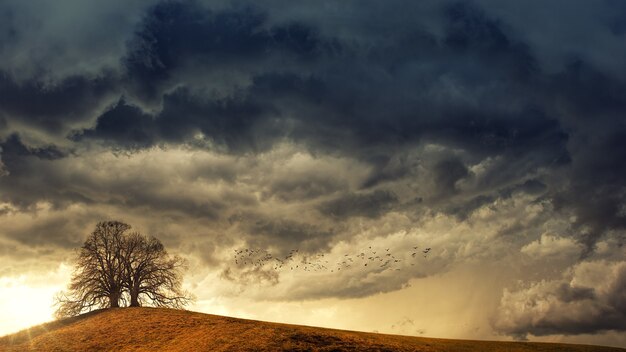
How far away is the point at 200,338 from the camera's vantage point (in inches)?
1642

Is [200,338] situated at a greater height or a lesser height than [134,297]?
lesser

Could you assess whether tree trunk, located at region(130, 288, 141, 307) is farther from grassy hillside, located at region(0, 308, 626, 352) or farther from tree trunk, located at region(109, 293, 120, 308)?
grassy hillside, located at region(0, 308, 626, 352)

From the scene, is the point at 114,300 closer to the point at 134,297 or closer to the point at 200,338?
the point at 134,297

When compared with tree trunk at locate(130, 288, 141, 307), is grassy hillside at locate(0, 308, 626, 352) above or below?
below

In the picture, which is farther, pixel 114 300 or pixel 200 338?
pixel 114 300

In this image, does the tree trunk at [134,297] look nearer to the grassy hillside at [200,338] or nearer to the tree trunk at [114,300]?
the tree trunk at [114,300]

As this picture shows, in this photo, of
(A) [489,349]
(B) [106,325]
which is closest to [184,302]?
(B) [106,325]

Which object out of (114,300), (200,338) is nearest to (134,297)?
(114,300)

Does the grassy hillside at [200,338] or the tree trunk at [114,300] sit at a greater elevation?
the tree trunk at [114,300]

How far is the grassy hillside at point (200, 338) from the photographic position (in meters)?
38.5

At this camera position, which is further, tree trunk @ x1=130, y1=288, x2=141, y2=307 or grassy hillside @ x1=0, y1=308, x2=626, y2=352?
tree trunk @ x1=130, y1=288, x2=141, y2=307

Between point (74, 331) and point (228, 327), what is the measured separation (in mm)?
18060

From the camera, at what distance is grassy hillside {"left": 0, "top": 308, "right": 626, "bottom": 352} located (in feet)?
126

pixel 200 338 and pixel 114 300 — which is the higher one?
pixel 114 300
